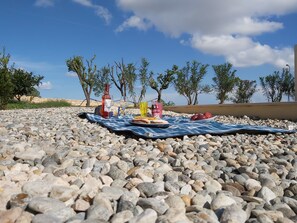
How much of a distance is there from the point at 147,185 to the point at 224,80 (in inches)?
531

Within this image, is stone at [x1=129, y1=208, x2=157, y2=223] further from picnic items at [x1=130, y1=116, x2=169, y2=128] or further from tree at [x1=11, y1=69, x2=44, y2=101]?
tree at [x1=11, y1=69, x2=44, y2=101]

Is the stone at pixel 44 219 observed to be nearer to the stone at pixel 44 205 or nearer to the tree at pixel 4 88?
the stone at pixel 44 205

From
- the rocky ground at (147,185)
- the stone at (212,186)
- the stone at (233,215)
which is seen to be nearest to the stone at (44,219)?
the rocky ground at (147,185)

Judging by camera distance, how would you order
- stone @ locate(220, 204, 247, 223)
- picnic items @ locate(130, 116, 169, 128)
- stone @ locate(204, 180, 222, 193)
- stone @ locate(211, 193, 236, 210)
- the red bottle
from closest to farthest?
stone @ locate(220, 204, 247, 223)
stone @ locate(211, 193, 236, 210)
stone @ locate(204, 180, 222, 193)
picnic items @ locate(130, 116, 169, 128)
the red bottle

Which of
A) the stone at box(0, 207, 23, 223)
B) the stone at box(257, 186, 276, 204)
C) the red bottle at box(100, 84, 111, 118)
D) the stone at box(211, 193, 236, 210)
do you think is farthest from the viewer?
the red bottle at box(100, 84, 111, 118)

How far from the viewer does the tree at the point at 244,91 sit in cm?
1466

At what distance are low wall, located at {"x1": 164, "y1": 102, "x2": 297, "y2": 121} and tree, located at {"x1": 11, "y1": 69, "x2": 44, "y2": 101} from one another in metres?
9.76

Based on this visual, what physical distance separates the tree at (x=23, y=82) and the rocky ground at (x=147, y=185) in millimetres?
13831

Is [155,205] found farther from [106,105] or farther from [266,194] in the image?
[106,105]

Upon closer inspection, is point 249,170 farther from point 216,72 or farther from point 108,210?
point 216,72

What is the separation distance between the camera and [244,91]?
14.8m

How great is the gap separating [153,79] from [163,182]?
12953mm

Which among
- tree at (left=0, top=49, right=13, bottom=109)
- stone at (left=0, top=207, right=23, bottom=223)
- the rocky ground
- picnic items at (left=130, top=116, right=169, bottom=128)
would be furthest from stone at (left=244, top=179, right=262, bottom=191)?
tree at (left=0, top=49, right=13, bottom=109)

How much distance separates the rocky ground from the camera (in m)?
1.34
